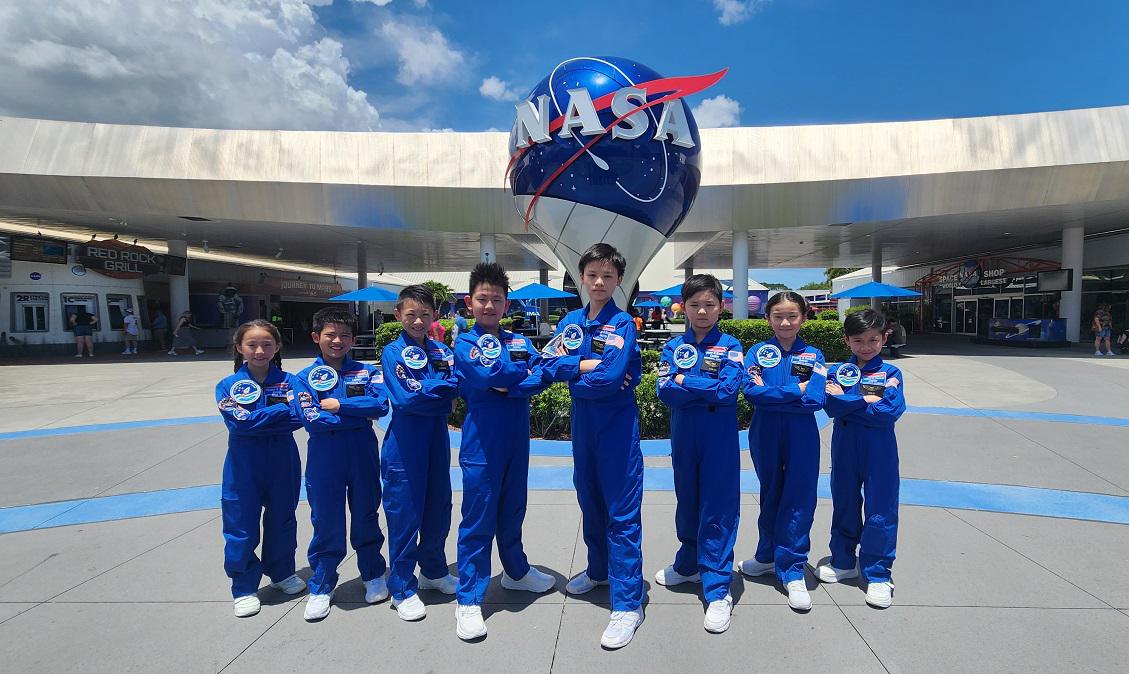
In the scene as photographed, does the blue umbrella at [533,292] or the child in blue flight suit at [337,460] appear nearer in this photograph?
the child in blue flight suit at [337,460]

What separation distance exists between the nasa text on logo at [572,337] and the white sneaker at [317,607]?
1.87 meters

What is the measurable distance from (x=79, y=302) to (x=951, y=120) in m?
27.0

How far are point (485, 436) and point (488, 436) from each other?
16 millimetres

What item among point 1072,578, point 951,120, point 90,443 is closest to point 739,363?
point 1072,578

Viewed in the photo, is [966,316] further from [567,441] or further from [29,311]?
[29,311]

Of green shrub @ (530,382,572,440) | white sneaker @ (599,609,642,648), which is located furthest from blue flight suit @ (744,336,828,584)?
green shrub @ (530,382,572,440)

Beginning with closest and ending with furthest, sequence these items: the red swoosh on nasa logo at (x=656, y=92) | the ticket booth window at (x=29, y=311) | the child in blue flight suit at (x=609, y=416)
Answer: the child in blue flight suit at (x=609, y=416)
the red swoosh on nasa logo at (x=656, y=92)
the ticket booth window at (x=29, y=311)

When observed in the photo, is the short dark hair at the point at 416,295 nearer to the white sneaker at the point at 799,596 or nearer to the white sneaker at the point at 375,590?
the white sneaker at the point at 375,590

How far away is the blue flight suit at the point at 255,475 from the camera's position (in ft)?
9.12

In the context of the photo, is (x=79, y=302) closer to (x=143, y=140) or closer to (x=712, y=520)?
(x=143, y=140)

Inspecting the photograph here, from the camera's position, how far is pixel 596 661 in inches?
94.7

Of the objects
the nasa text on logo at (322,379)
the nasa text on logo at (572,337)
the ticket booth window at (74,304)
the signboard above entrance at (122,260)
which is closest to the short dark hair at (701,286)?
the nasa text on logo at (572,337)

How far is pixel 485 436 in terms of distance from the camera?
9.02 feet

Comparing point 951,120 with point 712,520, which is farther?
point 951,120
